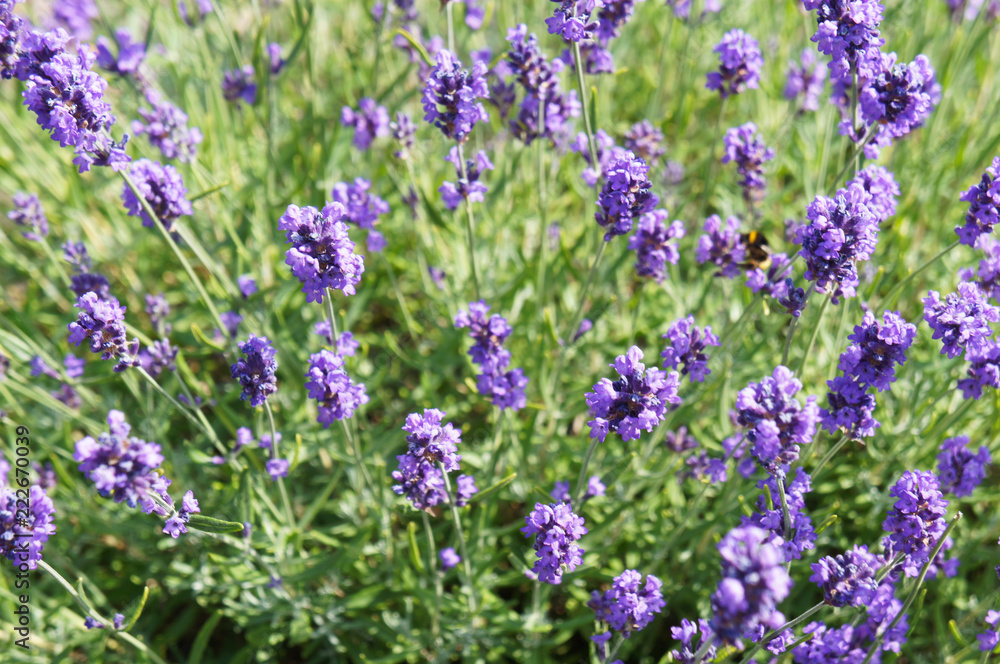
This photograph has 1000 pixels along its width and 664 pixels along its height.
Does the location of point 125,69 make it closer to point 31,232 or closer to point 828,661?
point 31,232

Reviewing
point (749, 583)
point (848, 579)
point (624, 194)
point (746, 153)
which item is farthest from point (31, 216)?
point (848, 579)

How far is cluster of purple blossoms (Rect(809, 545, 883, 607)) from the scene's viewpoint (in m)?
2.93

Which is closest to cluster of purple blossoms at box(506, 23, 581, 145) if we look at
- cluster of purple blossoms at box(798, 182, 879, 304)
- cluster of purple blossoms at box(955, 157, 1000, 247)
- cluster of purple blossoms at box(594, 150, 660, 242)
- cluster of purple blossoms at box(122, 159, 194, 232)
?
cluster of purple blossoms at box(594, 150, 660, 242)

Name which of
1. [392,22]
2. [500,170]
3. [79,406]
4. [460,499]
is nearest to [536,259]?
[500,170]

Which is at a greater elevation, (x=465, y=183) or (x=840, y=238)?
(x=465, y=183)

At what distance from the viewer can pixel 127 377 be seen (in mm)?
4578

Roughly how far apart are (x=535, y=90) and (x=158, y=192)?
2.09 metres

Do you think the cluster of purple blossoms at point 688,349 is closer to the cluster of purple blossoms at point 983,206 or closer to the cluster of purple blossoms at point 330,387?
the cluster of purple blossoms at point 983,206

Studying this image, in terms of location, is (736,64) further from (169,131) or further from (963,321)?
(169,131)

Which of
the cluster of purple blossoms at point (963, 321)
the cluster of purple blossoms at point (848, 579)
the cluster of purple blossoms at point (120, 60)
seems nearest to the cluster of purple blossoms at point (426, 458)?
the cluster of purple blossoms at point (848, 579)

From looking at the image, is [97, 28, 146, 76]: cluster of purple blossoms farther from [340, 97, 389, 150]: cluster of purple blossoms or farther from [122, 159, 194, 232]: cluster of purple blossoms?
[122, 159, 194, 232]: cluster of purple blossoms

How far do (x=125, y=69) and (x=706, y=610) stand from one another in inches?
199

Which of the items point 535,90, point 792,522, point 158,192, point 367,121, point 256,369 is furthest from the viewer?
point 367,121

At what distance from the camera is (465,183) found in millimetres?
3703
